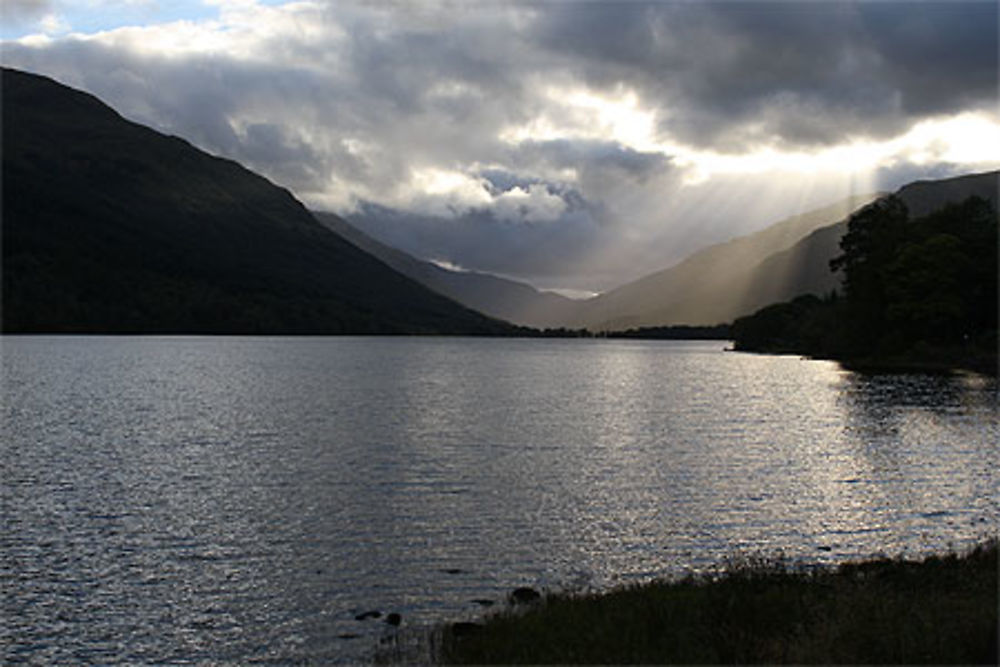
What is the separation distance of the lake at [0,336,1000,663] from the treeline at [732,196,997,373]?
63607 millimetres

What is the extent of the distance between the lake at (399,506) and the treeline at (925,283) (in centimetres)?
6361

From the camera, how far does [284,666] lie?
22.8 metres

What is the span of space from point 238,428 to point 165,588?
150 ft

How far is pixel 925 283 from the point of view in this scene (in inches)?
5881

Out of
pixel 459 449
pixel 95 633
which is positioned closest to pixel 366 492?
pixel 459 449

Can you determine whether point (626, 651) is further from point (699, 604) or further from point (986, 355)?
point (986, 355)

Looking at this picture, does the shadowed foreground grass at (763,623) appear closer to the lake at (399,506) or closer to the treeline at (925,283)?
the lake at (399,506)

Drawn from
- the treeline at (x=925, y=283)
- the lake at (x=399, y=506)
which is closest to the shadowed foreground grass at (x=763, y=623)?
the lake at (x=399, y=506)

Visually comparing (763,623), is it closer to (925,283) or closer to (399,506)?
(399,506)

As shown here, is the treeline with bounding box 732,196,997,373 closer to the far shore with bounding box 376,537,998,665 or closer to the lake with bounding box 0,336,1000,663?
the lake with bounding box 0,336,1000,663

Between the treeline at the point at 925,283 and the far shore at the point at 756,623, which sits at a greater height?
the treeline at the point at 925,283

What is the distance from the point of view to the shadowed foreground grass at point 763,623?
18.9 m

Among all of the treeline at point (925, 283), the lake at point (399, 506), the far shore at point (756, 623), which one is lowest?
the lake at point (399, 506)

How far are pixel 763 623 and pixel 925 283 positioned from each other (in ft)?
474
